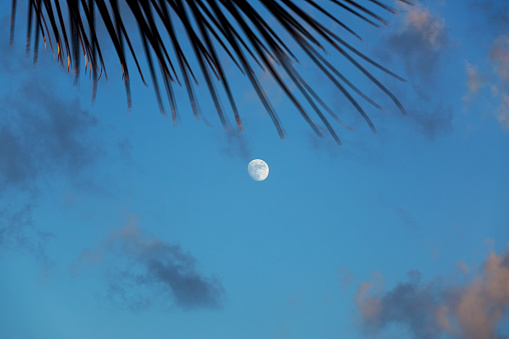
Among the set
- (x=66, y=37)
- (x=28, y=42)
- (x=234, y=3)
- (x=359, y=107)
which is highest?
(x=66, y=37)

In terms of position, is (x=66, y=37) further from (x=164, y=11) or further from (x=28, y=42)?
(x=164, y=11)

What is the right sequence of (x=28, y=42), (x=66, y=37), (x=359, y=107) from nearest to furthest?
(x=359, y=107), (x=28, y=42), (x=66, y=37)

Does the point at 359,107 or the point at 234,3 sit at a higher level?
the point at 234,3

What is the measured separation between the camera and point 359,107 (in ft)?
3.46

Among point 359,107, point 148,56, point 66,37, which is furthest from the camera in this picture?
point 66,37

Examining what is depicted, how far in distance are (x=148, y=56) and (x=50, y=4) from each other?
43 cm

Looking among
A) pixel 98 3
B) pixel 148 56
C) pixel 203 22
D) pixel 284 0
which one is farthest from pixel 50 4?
pixel 284 0

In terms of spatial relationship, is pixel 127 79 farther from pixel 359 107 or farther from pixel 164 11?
pixel 359 107

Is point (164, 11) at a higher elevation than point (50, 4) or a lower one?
lower

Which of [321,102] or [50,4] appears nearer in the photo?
[321,102]

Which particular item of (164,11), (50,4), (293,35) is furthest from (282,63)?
(50,4)

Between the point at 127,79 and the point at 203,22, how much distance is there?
345 millimetres

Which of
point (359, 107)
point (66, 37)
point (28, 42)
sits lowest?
point (359, 107)

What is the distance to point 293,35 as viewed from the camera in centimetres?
114
